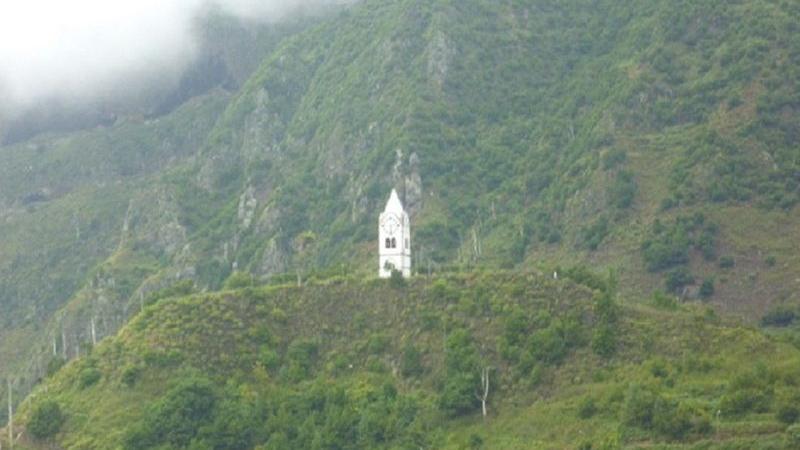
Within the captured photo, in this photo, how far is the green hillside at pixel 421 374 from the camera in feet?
375

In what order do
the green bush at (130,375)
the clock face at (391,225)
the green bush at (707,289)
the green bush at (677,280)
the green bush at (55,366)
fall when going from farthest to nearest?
the green bush at (677,280)
the green bush at (707,289)
the green bush at (55,366)
the clock face at (391,225)
the green bush at (130,375)

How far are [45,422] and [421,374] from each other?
29465 mm

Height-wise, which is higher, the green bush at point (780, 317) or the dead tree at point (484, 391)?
the green bush at point (780, 317)

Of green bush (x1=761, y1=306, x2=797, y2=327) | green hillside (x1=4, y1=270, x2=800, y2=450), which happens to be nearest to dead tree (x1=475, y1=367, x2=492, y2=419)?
green hillside (x1=4, y1=270, x2=800, y2=450)

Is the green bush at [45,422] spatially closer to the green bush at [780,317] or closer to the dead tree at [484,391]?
the dead tree at [484,391]

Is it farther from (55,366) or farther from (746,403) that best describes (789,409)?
(55,366)

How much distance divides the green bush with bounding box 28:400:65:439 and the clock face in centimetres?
3409

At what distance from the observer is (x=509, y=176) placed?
192 meters

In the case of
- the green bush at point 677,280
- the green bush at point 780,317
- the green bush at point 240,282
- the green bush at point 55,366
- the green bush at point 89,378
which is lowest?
the green bush at point 89,378

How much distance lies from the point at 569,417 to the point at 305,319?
104 ft

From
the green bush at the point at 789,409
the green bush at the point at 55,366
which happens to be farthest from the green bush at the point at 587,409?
the green bush at the point at 55,366

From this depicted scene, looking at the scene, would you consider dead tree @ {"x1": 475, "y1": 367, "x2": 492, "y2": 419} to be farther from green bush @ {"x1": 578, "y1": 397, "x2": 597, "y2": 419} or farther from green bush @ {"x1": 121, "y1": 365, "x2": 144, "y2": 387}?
green bush @ {"x1": 121, "y1": 365, "x2": 144, "y2": 387}

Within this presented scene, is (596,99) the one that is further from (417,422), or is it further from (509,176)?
(417,422)

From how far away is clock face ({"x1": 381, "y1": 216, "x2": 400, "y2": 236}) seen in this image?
14662 cm
